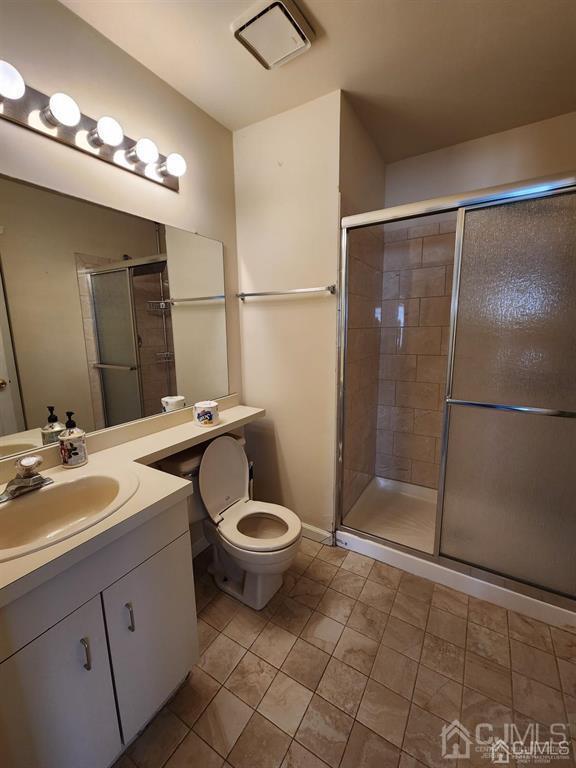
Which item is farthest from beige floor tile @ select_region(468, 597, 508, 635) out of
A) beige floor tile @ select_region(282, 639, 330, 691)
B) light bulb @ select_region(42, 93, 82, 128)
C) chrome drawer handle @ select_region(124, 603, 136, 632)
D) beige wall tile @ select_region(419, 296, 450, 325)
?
light bulb @ select_region(42, 93, 82, 128)

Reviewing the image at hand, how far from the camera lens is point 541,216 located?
127cm

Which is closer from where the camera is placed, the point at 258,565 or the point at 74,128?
the point at 74,128

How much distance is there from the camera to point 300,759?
3.35 ft

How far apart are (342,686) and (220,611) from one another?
2.09 feet

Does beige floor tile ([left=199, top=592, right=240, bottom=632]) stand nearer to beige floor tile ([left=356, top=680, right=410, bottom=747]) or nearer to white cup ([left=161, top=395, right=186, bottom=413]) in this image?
beige floor tile ([left=356, top=680, right=410, bottom=747])

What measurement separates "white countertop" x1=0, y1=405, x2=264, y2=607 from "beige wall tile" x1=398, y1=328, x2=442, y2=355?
143 centimetres

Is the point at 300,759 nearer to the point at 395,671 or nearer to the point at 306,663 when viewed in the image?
the point at 306,663

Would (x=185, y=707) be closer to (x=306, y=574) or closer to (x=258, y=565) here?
(x=258, y=565)

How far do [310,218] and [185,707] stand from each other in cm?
223

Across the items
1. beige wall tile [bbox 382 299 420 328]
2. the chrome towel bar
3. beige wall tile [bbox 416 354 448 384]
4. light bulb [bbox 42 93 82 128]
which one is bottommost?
beige wall tile [bbox 416 354 448 384]

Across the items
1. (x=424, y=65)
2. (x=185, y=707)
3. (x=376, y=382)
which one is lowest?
(x=185, y=707)

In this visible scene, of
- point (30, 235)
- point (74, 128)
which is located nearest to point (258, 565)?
point (30, 235)

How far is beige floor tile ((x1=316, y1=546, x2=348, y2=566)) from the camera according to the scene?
6.18 ft

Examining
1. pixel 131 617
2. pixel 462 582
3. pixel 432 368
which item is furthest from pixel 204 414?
pixel 432 368
